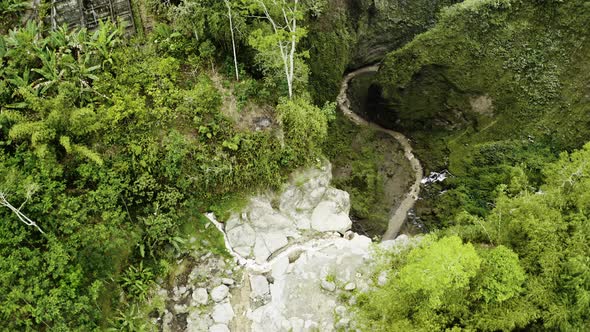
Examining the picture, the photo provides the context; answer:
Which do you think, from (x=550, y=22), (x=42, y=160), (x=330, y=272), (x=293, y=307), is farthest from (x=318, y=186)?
(x=550, y=22)

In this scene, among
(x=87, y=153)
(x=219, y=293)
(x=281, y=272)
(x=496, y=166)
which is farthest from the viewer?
(x=496, y=166)

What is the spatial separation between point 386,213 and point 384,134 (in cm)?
662

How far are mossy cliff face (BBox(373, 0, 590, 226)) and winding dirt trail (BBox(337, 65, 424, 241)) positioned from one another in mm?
840

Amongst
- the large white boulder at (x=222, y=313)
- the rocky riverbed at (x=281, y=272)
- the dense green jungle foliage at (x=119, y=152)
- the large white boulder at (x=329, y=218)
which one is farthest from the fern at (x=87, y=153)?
the large white boulder at (x=329, y=218)

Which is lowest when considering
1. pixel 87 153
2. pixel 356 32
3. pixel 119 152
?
pixel 119 152

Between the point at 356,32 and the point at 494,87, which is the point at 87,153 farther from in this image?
the point at 494,87

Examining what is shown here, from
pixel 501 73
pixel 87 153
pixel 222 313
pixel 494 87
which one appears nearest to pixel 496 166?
pixel 494 87

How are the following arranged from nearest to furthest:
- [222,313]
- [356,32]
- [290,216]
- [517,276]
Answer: [517,276] < [222,313] < [290,216] < [356,32]

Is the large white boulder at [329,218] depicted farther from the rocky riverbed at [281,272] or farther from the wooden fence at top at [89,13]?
the wooden fence at top at [89,13]

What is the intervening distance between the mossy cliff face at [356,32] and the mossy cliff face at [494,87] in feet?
11.2

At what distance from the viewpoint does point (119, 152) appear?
17.4 meters

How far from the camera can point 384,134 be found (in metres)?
28.0

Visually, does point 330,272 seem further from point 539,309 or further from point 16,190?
point 16,190

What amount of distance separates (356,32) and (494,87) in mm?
10277
